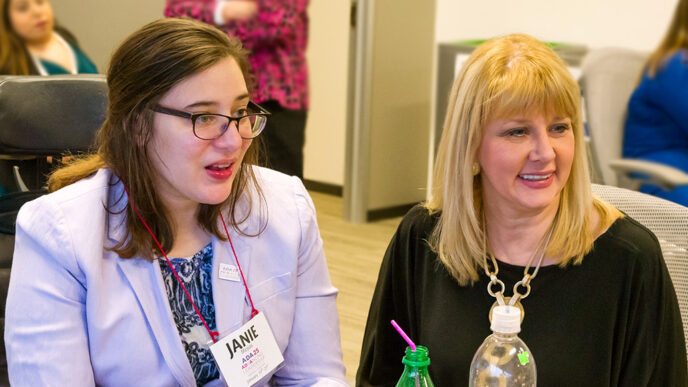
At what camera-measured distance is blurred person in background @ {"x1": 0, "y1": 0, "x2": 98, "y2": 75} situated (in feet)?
11.8

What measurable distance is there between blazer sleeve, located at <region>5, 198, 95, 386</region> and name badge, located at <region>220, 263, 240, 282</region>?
0.25 metres

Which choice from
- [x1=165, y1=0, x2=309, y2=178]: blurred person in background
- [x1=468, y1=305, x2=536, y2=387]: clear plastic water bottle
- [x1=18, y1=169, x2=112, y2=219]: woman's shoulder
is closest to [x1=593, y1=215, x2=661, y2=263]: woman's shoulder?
[x1=468, y1=305, x2=536, y2=387]: clear plastic water bottle

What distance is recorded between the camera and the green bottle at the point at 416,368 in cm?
120

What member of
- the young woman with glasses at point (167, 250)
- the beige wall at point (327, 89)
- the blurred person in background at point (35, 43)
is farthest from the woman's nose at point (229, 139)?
the beige wall at point (327, 89)

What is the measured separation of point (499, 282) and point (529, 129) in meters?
0.29

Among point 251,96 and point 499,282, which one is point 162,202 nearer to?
point 251,96

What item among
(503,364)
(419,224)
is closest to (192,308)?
(419,224)

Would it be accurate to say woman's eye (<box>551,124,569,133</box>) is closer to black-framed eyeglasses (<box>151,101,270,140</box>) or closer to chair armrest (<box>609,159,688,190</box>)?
black-framed eyeglasses (<box>151,101,270,140</box>)

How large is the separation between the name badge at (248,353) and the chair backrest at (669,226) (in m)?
0.74

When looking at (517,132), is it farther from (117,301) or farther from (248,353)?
(117,301)

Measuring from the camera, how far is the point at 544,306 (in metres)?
1.50

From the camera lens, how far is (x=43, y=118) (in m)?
2.17

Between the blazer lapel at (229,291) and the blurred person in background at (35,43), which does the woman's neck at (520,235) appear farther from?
the blurred person in background at (35,43)

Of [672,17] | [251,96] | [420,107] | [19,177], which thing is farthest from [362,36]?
[251,96]
